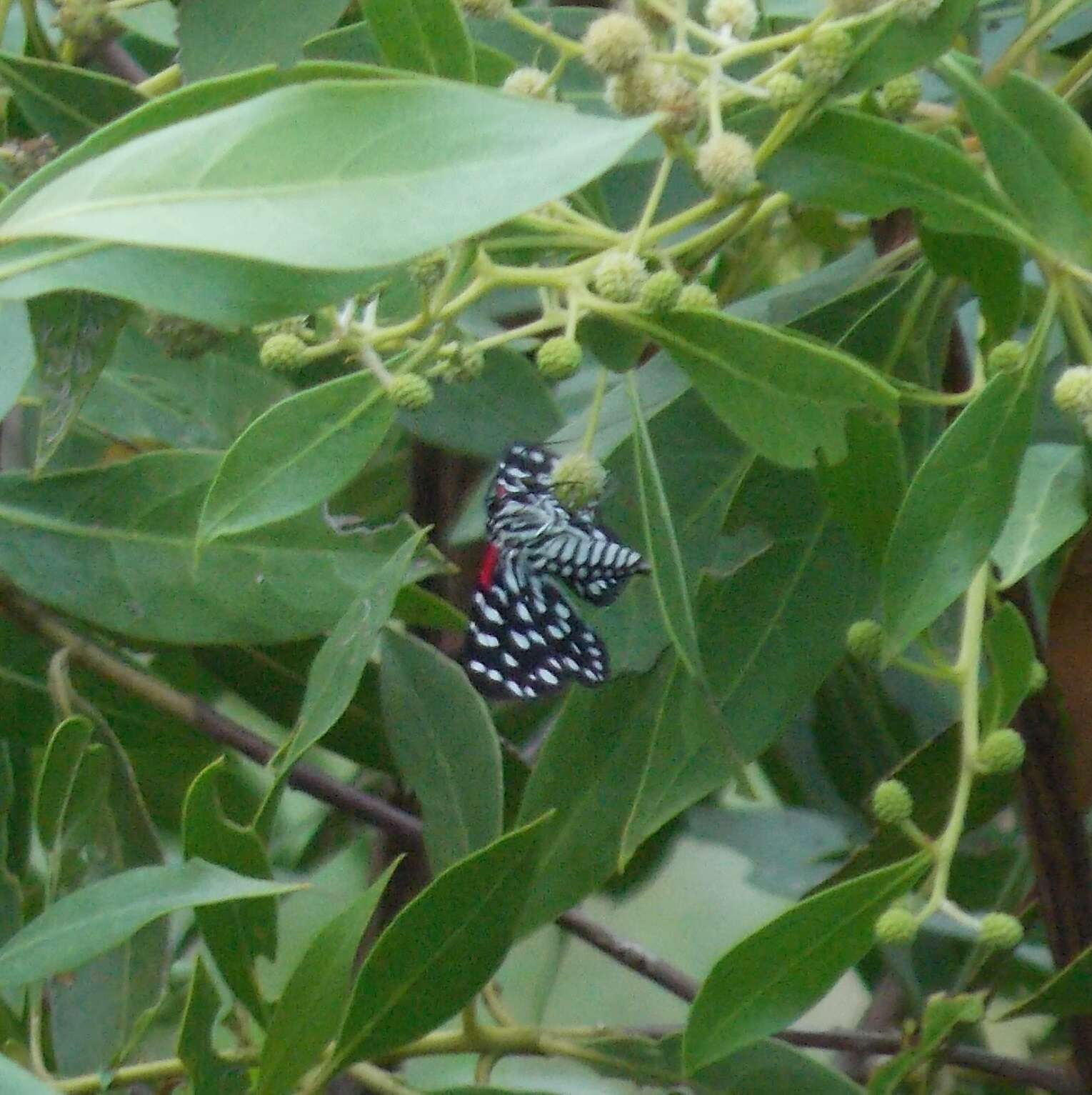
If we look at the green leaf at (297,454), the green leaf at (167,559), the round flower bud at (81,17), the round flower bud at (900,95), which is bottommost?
the green leaf at (167,559)

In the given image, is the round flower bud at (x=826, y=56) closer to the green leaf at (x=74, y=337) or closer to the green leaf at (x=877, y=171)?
the green leaf at (x=877, y=171)

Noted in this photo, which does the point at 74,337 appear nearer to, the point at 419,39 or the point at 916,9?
the point at 419,39

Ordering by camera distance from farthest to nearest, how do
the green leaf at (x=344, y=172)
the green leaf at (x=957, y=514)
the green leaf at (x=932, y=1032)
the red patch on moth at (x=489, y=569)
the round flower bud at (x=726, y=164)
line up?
1. the red patch on moth at (x=489, y=569)
2. the green leaf at (x=932, y=1032)
3. the green leaf at (x=957, y=514)
4. the round flower bud at (x=726, y=164)
5. the green leaf at (x=344, y=172)

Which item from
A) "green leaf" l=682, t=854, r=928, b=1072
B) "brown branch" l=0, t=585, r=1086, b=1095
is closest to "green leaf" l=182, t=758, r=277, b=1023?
"brown branch" l=0, t=585, r=1086, b=1095

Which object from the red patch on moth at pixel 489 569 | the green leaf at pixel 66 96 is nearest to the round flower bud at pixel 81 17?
the green leaf at pixel 66 96

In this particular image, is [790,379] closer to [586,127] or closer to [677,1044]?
[586,127]

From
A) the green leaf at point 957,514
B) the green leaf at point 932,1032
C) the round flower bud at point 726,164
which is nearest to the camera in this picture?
the round flower bud at point 726,164

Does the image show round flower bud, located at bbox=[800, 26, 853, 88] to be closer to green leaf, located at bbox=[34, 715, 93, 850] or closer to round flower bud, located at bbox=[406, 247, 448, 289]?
round flower bud, located at bbox=[406, 247, 448, 289]

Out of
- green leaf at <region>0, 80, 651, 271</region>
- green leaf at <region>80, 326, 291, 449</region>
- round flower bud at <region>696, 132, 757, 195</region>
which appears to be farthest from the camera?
green leaf at <region>80, 326, 291, 449</region>
